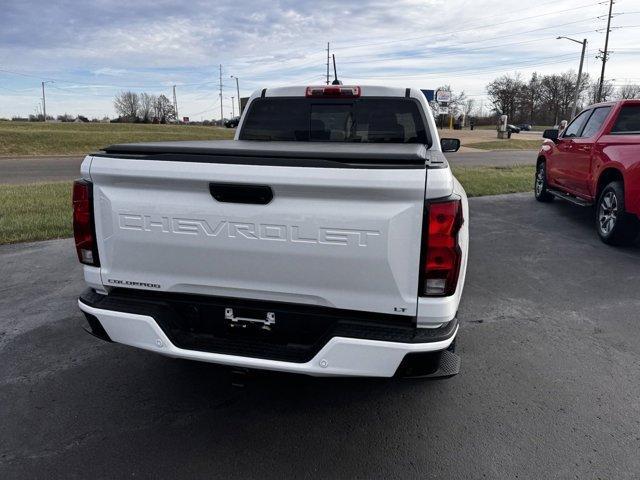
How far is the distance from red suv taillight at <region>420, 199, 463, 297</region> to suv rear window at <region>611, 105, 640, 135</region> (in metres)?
6.35

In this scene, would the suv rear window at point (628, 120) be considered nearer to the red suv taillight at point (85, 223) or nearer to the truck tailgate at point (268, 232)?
the truck tailgate at point (268, 232)

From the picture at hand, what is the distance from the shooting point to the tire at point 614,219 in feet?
21.9

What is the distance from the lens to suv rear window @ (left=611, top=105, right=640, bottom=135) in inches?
289

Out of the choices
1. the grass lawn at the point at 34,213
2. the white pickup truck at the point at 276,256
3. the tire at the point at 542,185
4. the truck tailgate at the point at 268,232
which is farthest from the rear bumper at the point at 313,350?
the tire at the point at 542,185

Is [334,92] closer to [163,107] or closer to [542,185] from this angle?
[542,185]

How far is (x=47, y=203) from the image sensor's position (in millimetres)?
9305

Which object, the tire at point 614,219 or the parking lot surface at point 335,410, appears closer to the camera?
the parking lot surface at point 335,410

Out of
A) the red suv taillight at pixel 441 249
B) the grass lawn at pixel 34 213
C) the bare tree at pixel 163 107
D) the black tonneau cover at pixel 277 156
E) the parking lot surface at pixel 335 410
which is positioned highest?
the bare tree at pixel 163 107

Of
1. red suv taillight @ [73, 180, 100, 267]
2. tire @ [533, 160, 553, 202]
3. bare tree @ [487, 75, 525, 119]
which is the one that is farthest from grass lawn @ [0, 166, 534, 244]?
bare tree @ [487, 75, 525, 119]

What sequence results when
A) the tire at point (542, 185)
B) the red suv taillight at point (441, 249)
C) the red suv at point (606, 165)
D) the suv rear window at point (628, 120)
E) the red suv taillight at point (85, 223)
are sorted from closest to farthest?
the red suv taillight at point (441, 249)
the red suv taillight at point (85, 223)
the red suv at point (606, 165)
the suv rear window at point (628, 120)
the tire at point (542, 185)

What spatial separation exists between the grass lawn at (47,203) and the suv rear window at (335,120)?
3916 millimetres

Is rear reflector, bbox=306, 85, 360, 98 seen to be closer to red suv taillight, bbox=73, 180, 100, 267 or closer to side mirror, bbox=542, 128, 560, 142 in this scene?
red suv taillight, bbox=73, 180, 100, 267

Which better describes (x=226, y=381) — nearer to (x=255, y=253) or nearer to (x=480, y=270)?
(x=255, y=253)

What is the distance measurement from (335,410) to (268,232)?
1.32m
